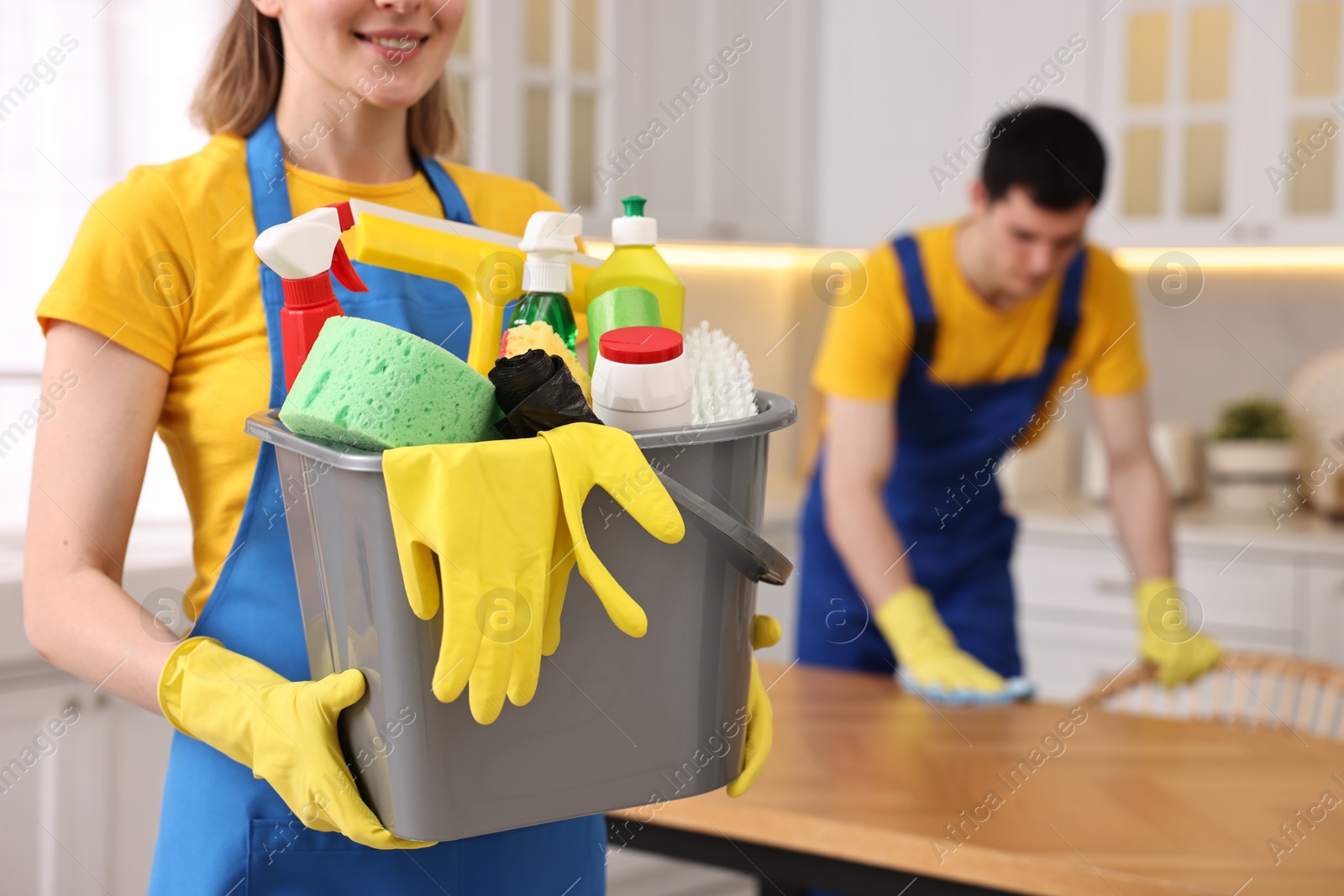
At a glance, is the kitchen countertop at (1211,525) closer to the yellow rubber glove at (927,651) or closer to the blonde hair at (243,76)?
the yellow rubber glove at (927,651)

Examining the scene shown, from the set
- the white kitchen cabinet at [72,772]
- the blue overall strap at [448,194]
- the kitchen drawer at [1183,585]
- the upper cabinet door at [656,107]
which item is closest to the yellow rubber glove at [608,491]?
the blue overall strap at [448,194]

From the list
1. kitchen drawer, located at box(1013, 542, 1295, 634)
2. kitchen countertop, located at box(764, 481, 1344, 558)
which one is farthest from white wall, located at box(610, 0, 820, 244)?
kitchen drawer, located at box(1013, 542, 1295, 634)

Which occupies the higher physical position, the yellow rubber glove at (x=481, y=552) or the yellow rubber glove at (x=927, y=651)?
the yellow rubber glove at (x=481, y=552)

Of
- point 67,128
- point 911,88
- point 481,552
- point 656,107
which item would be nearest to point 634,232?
point 481,552

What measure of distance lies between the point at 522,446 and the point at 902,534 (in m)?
1.51

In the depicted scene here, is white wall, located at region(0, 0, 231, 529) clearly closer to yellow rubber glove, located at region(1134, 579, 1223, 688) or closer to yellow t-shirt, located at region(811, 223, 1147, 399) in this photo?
yellow t-shirt, located at region(811, 223, 1147, 399)

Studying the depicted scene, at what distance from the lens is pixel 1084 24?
3.08m

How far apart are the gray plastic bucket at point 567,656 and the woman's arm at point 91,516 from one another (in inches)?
5.5

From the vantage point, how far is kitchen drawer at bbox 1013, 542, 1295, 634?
2.74 metres

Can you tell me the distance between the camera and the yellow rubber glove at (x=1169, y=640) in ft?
6.17

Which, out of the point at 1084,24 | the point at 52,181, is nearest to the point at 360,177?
the point at 52,181

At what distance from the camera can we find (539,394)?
57 centimetres

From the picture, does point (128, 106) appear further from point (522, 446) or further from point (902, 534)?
point (522, 446)

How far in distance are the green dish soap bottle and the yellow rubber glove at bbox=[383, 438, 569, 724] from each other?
0.13m
